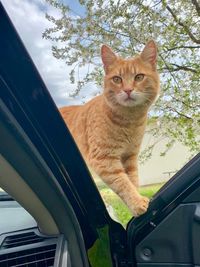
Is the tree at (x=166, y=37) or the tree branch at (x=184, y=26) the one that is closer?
the tree at (x=166, y=37)

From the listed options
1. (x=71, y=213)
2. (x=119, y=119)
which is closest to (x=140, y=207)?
(x=71, y=213)

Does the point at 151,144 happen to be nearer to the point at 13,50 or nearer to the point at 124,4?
the point at 124,4

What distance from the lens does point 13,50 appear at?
693mm

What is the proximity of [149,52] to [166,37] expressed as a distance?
195 centimetres

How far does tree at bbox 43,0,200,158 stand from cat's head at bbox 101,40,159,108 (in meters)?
0.94

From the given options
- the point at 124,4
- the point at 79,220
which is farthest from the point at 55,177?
the point at 124,4

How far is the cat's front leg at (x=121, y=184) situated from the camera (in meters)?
1.18

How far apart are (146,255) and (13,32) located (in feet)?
2.88

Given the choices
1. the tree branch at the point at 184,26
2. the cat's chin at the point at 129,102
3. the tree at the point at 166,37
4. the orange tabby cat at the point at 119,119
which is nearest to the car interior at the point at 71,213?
the orange tabby cat at the point at 119,119

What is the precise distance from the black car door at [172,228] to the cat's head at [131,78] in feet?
1.37

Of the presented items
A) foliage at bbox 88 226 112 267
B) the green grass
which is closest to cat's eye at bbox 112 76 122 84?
the green grass

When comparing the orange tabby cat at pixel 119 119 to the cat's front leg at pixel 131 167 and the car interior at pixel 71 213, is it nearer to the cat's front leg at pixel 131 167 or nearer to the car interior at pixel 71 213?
the cat's front leg at pixel 131 167

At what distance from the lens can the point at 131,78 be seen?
4.73 ft

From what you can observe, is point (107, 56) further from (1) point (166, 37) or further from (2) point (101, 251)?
(1) point (166, 37)
